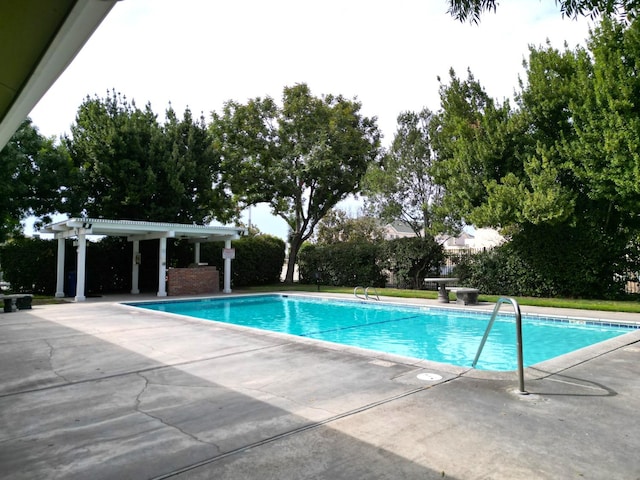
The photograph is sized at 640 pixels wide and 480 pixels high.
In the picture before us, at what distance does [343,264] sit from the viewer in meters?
21.9

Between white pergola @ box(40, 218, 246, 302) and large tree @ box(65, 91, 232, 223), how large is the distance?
68.1 inches

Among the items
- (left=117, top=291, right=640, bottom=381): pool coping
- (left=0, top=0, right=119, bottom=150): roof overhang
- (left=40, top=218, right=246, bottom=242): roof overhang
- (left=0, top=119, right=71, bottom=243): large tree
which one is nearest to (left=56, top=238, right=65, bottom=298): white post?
(left=40, top=218, right=246, bottom=242): roof overhang

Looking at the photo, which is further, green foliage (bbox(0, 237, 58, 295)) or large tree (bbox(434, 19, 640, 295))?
green foliage (bbox(0, 237, 58, 295))

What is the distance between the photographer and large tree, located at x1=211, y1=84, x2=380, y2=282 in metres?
22.7

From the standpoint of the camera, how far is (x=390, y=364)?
5703 mm

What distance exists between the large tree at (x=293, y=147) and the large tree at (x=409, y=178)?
3.94 meters

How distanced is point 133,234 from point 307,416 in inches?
656

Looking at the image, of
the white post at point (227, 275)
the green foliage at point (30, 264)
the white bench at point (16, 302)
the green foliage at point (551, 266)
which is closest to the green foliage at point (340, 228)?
the white post at point (227, 275)

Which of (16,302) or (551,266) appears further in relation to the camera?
(551,266)

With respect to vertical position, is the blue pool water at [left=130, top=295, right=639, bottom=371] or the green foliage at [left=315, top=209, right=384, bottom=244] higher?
the green foliage at [left=315, top=209, right=384, bottom=244]

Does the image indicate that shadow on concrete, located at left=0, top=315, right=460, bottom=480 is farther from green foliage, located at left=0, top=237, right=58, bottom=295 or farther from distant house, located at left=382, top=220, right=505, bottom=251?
distant house, located at left=382, top=220, right=505, bottom=251

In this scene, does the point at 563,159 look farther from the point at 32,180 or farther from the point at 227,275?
the point at 32,180

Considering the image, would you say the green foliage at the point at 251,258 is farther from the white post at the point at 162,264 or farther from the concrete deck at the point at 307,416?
the concrete deck at the point at 307,416

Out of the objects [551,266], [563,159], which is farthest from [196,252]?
[563,159]
